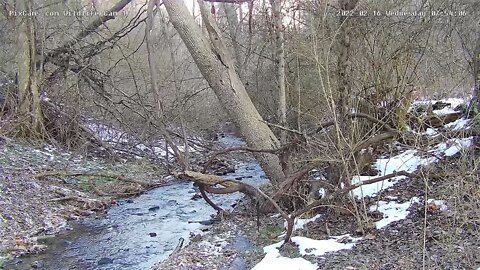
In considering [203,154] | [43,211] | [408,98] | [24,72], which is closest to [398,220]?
[408,98]

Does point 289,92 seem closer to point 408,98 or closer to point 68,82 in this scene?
point 408,98

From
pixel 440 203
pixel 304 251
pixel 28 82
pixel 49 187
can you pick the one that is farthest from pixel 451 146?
pixel 28 82

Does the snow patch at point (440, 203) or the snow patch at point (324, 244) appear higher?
the snow patch at point (440, 203)

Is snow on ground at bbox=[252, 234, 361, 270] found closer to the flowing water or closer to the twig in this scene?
the twig

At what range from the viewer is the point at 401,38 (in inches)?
302

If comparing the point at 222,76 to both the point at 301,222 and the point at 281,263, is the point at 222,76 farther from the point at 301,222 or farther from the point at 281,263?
the point at 281,263


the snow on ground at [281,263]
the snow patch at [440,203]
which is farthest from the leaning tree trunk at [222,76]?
the snow patch at [440,203]

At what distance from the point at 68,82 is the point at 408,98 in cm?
891

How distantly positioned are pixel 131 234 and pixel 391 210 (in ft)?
13.2

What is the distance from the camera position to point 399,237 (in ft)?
16.5

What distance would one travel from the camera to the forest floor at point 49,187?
736 centimetres

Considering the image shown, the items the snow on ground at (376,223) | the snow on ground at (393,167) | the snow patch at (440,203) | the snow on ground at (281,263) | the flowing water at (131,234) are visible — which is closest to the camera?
the snow on ground at (281,263)

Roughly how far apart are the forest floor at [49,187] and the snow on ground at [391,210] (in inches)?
179

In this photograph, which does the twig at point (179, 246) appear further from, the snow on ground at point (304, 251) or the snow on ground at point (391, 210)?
the snow on ground at point (391, 210)
